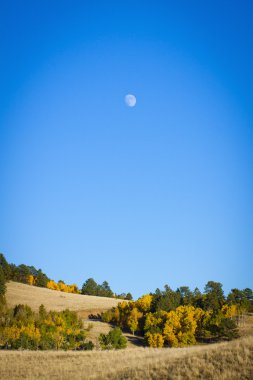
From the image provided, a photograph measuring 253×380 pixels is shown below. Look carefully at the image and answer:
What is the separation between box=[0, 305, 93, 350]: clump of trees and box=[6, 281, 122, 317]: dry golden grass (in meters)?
24.3

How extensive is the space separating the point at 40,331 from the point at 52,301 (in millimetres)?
52697

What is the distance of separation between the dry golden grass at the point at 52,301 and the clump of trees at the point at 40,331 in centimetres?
2429

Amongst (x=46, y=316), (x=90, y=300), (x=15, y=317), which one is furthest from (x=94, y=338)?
(x=90, y=300)

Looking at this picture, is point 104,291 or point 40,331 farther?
point 104,291

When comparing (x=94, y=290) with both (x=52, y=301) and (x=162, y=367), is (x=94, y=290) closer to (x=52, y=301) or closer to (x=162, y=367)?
(x=52, y=301)

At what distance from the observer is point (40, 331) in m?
73.4

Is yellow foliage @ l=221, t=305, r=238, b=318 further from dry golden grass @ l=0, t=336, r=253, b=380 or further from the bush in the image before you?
dry golden grass @ l=0, t=336, r=253, b=380

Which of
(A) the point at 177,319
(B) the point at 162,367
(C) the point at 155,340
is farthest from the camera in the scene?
(A) the point at 177,319

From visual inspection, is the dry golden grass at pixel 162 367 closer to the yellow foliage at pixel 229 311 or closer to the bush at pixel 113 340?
the bush at pixel 113 340

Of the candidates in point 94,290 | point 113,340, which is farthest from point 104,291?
point 113,340

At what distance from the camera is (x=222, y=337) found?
8781 centimetres

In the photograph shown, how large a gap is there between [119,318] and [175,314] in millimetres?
21906

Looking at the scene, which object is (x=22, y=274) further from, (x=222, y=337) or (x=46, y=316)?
(x=222, y=337)

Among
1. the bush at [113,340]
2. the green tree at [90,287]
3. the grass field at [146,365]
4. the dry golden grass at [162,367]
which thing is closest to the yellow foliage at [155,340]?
the bush at [113,340]
